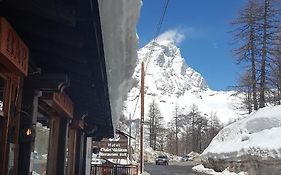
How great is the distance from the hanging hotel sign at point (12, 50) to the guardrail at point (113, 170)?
59.9 ft

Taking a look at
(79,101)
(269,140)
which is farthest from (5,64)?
(269,140)

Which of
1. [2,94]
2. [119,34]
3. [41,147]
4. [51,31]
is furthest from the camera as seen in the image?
[41,147]

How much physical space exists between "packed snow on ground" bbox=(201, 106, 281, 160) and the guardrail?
5404mm

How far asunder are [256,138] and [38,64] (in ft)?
58.1

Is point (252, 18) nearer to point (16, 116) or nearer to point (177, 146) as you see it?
point (16, 116)

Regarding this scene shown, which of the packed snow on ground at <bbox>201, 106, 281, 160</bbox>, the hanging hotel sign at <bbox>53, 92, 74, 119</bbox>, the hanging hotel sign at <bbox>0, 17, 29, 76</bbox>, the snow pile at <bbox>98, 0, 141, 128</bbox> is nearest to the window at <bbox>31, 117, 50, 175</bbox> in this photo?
the hanging hotel sign at <bbox>53, 92, 74, 119</bbox>

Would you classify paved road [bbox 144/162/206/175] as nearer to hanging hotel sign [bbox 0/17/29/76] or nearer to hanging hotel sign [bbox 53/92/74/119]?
hanging hotel sign [bbox 53/92/74/119]

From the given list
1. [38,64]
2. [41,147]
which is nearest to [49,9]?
[38,64]

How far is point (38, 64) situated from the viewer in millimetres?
6141

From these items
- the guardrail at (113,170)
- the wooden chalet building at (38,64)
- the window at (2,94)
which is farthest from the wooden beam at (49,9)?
the guardrail at (113,170)

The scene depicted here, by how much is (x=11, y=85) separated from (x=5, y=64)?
34.5 inches

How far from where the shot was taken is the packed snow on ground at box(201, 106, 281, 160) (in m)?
19.4

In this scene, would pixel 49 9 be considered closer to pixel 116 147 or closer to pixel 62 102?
pixel 62 102

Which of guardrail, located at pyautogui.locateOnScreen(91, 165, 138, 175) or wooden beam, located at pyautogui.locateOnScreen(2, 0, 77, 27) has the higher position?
wooden beam, located at pyautogui.locateOnScreen(2, 0, 77, 27)
